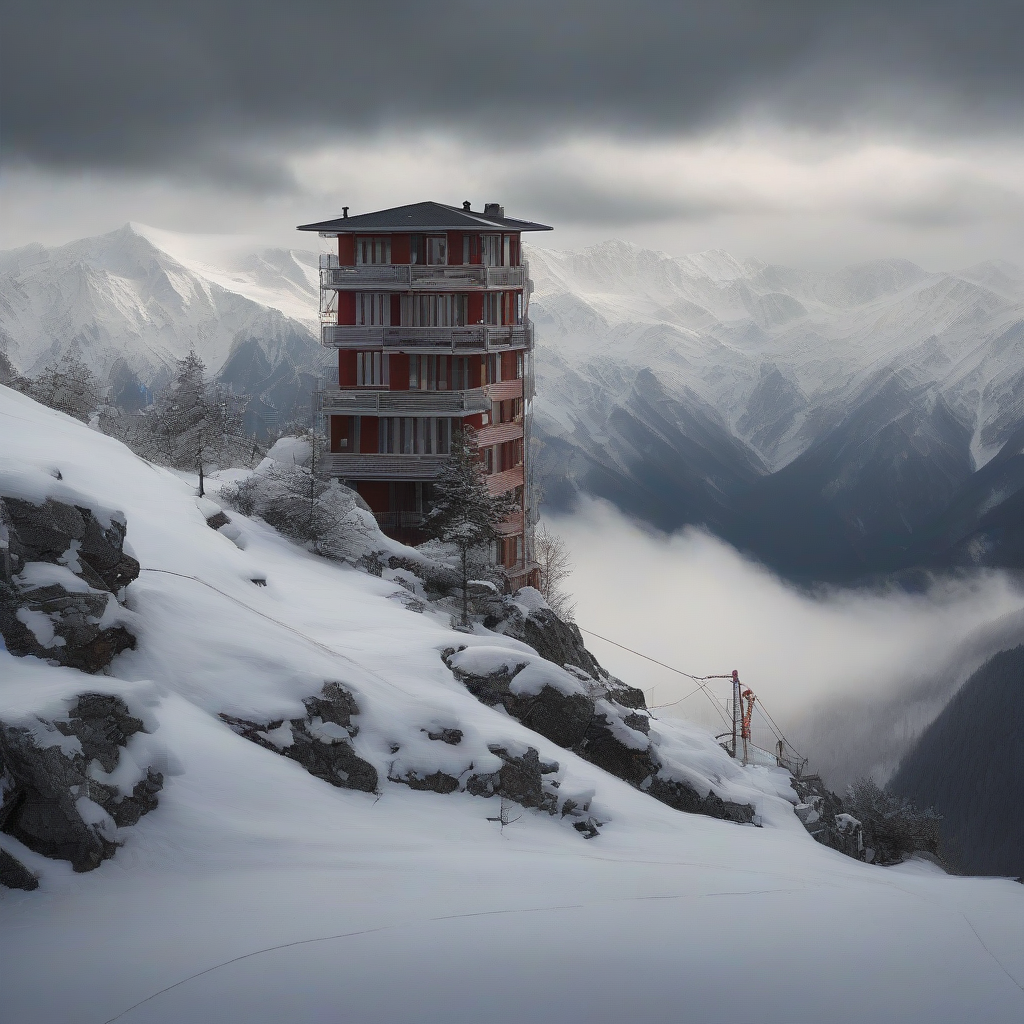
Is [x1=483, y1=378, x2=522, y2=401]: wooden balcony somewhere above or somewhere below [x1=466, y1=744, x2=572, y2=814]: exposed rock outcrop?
above

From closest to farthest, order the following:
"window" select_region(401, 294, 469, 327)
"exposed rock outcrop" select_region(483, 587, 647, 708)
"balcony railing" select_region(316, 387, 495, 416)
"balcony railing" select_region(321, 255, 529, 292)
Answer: "exposed rock outcrop" select_region(483, 587, 647, 708)
"balcony railing" select_region(316, 387, 495, 416)
"balcony railing" select_region(321, 255, 529, 292)
"window" select_region(401, 294, 469, 327)

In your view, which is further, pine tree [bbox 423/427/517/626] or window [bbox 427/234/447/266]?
window [bbox 427/234/447/266]

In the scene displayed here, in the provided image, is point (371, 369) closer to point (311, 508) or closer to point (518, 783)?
point (311, 508)

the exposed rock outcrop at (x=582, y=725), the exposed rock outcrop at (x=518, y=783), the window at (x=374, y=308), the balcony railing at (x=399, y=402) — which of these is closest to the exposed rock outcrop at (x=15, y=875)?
the exposed rock outcrop at (x=518, y=783)

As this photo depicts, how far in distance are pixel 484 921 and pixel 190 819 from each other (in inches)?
177

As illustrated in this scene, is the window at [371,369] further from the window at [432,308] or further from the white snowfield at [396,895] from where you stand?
the white snowfield at [396,895]

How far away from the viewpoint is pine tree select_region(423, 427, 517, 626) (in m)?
33.5

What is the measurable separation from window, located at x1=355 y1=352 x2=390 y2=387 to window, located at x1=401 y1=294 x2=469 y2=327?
1971 millimetres

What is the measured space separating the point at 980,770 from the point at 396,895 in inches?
5551

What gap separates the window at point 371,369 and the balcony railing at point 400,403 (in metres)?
2.33

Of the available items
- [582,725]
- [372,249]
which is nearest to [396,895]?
[582,725]

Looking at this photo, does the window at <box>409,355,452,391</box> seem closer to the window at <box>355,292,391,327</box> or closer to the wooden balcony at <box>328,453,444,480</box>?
the window at <box>355,292,391,327</box>

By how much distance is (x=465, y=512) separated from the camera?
34875 millimetres

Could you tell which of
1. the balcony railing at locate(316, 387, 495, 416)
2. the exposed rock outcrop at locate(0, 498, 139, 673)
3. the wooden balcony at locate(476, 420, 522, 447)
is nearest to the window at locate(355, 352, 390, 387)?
the balcony railing at locate(316, 387, 495, 416)
